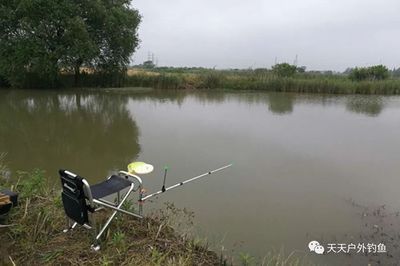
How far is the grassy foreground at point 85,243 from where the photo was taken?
1.95 meters

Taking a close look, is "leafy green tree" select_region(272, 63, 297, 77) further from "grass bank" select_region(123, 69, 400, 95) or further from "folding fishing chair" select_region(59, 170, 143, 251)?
"folding fishing chair" select_region(59, 170, 143, 251)

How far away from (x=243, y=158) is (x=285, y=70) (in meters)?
14.7

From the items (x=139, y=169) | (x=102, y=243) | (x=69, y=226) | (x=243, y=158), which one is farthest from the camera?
(x=243, y=158)

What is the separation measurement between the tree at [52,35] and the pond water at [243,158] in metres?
4.19

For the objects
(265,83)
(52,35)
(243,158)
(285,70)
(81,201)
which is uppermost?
(52,35)

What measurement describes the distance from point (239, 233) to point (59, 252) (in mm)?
1387

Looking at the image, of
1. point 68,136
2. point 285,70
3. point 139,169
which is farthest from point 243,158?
point 285,70

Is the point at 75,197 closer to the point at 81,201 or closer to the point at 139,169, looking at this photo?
the point at 81,201

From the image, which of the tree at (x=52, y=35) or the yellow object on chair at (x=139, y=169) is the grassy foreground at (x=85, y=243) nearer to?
the yellow object on chair at (x=139, y=169)

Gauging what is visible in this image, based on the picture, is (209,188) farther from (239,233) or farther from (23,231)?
(23,231)

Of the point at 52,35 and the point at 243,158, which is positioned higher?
the point at 52,35

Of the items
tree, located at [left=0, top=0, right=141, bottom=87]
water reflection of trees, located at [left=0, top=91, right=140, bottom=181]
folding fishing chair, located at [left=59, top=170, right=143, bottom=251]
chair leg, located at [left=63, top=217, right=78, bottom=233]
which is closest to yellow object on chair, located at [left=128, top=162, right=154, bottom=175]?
folding fishing chair, located at [left=59, top=170, right=143, bottom=251]

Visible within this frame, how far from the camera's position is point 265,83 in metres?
16.8

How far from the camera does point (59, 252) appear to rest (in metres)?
1.99
